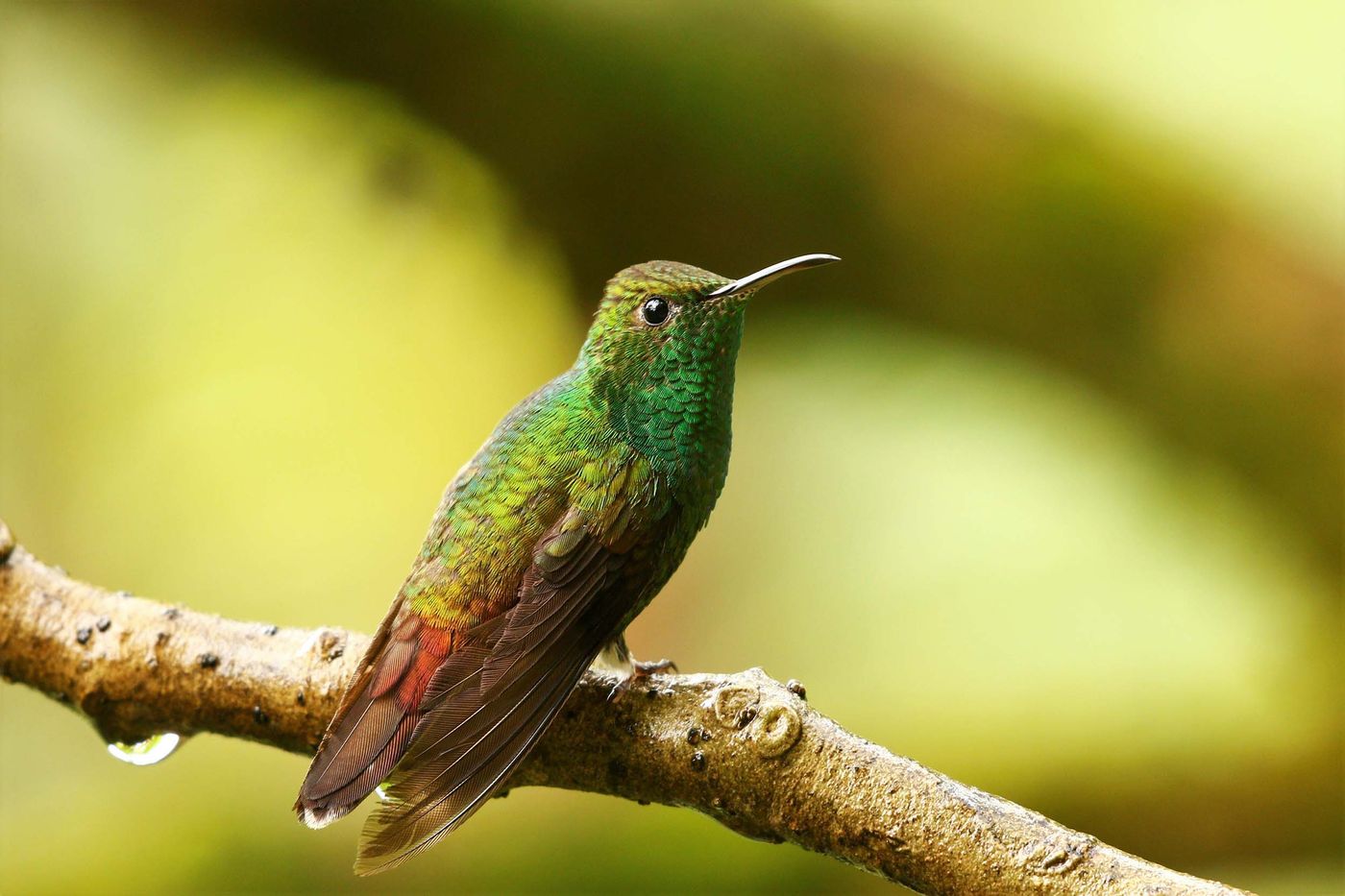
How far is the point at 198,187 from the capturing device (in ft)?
13.2

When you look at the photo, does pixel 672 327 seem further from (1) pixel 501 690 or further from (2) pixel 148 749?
(2) pixel 148 749

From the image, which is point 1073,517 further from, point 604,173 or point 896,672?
point 604,173

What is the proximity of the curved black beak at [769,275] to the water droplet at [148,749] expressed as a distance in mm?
1001

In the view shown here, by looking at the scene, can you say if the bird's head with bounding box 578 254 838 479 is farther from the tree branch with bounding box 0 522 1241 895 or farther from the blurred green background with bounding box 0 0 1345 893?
the blurred green background with bounding box 0 0 1345 893

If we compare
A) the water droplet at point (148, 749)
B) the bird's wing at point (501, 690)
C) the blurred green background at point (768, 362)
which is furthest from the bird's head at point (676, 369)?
the blurred green background at point (768, 362)

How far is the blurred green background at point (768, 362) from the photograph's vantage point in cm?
279

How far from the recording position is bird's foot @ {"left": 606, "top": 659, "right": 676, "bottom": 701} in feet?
4.97

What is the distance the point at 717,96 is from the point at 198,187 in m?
2.12

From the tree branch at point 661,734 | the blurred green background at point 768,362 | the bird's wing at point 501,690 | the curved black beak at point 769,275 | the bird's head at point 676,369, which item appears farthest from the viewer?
the blurred green background at point 768,362

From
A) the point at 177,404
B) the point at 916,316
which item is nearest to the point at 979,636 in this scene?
the point at 916,316

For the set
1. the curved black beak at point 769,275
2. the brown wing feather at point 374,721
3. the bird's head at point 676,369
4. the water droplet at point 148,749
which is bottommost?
the water droplet at point 148,749

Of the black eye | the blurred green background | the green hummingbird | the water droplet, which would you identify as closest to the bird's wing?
the green hummingbird

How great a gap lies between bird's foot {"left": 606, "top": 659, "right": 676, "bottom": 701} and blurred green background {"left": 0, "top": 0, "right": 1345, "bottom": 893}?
1204 mm

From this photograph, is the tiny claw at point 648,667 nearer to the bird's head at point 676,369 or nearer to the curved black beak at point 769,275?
the bird's head at point 676,369
